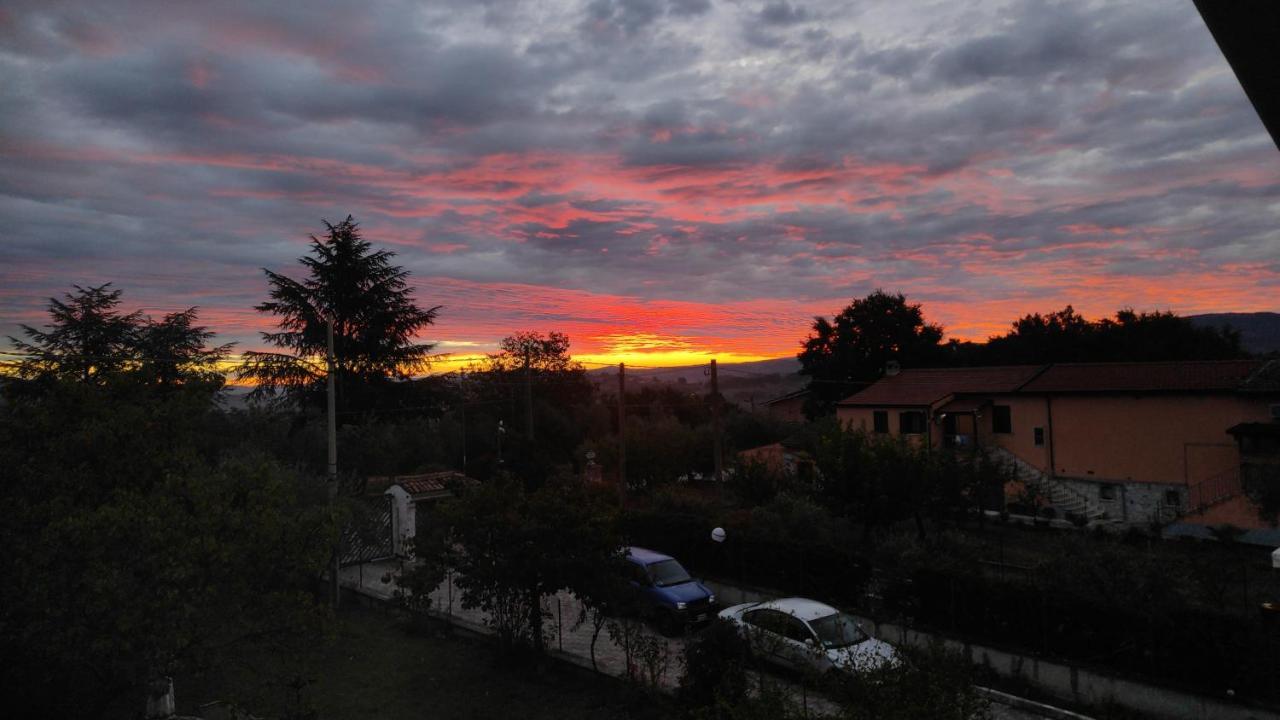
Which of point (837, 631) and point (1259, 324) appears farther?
point (1259, 324)

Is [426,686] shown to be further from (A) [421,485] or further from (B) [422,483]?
(B) [422,483]

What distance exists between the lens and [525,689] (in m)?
14.2

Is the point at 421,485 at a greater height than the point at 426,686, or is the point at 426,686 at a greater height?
the point at 421,485

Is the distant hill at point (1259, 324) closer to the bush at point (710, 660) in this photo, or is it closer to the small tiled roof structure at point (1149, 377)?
the small tiled roof structure at point (1149, 377)

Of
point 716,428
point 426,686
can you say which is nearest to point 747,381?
point 716,428

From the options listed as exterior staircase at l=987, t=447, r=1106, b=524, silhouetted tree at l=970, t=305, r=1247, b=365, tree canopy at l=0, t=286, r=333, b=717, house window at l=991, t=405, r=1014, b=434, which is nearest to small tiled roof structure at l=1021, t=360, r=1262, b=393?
house window at l=991, t=405, r=1014, b=434

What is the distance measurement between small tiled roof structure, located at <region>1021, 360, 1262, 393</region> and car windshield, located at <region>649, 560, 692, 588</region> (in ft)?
78.7

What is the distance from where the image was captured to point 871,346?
62.0 meters

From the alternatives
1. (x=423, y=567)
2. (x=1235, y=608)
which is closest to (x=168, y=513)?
(x=423, y=567)

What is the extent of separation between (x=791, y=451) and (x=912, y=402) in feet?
23.9

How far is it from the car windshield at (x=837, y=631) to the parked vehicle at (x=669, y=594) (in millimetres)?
3608

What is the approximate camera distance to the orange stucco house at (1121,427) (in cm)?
2922

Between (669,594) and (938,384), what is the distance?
1121 inches

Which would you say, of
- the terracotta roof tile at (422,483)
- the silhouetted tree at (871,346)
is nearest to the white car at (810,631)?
the terracotta roof tile at (422,483)
